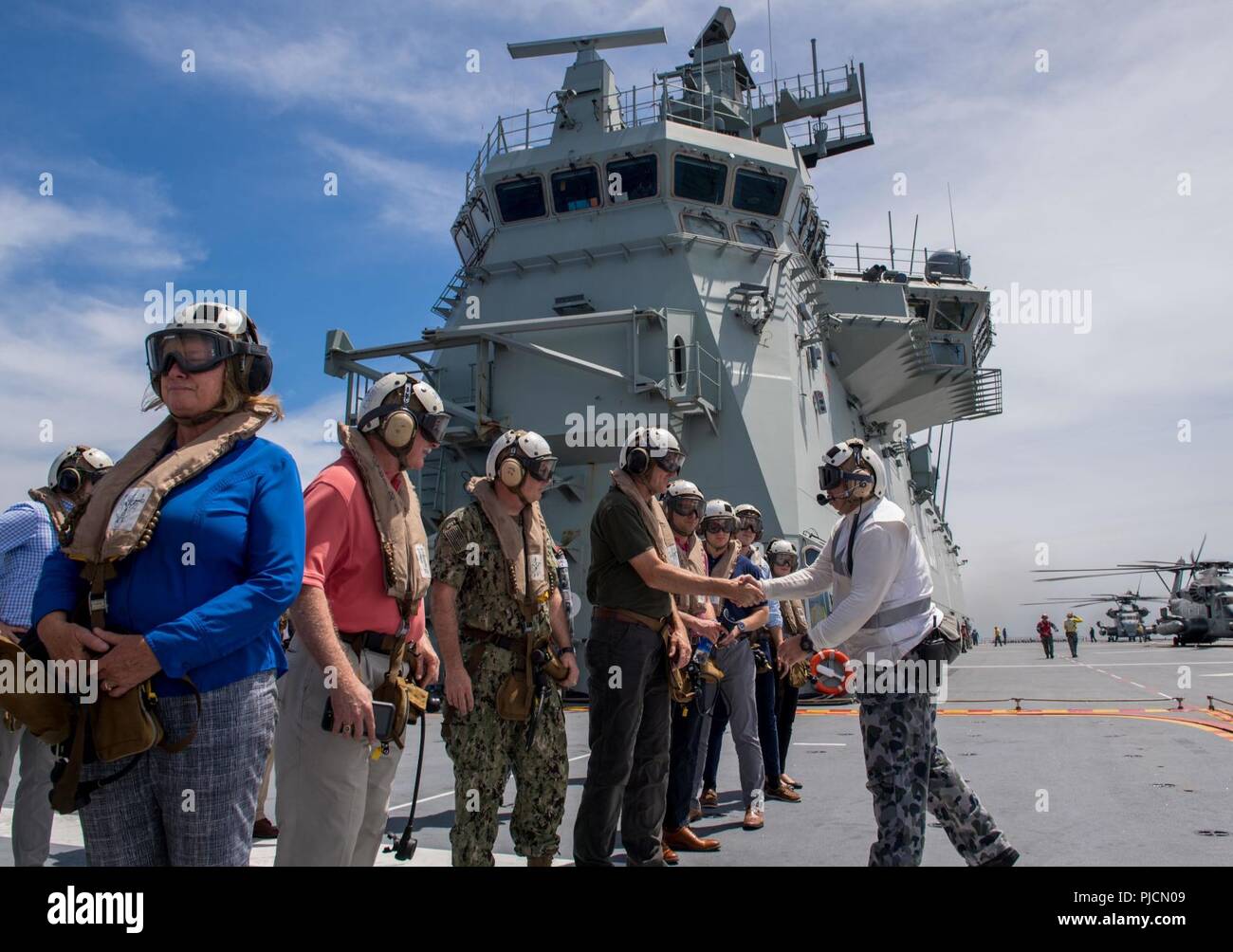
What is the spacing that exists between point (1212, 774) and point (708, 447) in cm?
851

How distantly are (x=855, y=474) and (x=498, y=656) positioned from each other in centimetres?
154

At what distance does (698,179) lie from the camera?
1480 cm

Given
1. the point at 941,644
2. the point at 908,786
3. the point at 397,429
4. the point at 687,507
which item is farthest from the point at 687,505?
the point at 397,429

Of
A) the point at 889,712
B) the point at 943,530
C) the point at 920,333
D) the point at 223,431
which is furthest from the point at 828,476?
the point at 943,530

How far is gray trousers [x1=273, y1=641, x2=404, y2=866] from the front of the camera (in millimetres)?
2578

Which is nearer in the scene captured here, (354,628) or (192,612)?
(192,612)

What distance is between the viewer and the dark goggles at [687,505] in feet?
16.0

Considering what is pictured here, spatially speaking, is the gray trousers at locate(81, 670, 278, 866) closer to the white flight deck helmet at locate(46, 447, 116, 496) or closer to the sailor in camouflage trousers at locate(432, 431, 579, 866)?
the sailor in camouflage trousers at locate(432, 431, 579, 866)

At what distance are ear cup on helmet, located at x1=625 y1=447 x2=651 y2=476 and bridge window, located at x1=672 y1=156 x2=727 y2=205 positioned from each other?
1165 centimetres

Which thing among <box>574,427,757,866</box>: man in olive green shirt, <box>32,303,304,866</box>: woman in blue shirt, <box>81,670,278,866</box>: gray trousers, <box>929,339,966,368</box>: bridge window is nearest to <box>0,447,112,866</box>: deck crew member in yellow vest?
<box>32,303,304,866</box>: woman in blue shirt

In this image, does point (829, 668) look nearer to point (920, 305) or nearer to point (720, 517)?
point (720, 517)

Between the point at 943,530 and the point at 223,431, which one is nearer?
the point at 223,431
